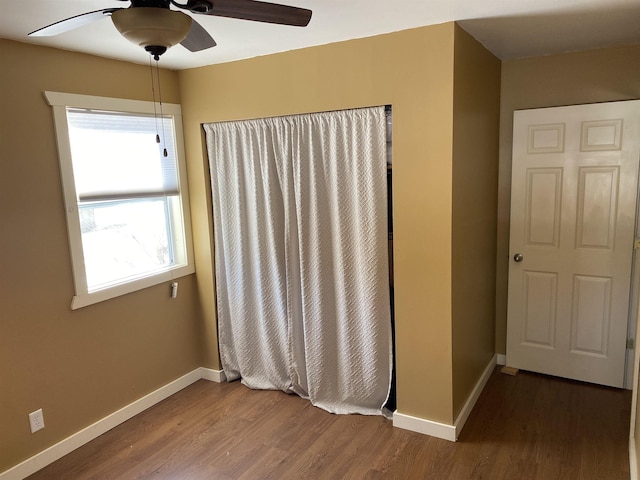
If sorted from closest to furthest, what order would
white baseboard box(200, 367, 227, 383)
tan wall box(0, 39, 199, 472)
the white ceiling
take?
1. the white ceiling
2. tan wall box(0, 39, 199, 472)
3. white baseboard box(200, 367, 227, 383)

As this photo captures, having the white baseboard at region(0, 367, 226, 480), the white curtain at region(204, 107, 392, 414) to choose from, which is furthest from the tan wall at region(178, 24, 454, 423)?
the white baseboard at region(0, 367, 226, 480)

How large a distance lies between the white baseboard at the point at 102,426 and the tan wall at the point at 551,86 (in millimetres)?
2384

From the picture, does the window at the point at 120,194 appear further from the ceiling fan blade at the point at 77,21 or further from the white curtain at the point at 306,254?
the ceiling fan blade at the point at 77,21

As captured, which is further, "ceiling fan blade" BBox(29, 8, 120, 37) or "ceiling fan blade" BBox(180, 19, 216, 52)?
"ceiling fan blade" BBox(180, 19, 216, 52)

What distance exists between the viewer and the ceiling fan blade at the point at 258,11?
147 cm

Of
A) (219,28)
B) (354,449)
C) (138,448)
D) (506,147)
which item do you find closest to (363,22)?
(219,28)

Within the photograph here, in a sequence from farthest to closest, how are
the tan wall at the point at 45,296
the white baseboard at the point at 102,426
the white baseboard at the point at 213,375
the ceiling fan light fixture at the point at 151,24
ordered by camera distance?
the white baseboard at the point at 213,375
the white baseboard at the point at 102,426
the tan wall at the point at 45,296
the ceiling fan light fixture at the point at 151,24

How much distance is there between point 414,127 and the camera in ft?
8.48

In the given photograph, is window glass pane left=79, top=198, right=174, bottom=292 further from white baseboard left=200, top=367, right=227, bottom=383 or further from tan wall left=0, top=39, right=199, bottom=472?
white baseboard left=200, top=367, right=227, bottom=383

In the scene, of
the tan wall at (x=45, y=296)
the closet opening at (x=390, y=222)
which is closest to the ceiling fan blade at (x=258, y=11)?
the closet opening at (x=390, y=222)

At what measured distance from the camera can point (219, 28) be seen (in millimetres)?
2359

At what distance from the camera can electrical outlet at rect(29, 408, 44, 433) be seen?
257 cm

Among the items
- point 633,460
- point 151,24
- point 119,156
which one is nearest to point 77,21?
point 151,24

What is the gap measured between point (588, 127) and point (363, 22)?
1784 millimetres
